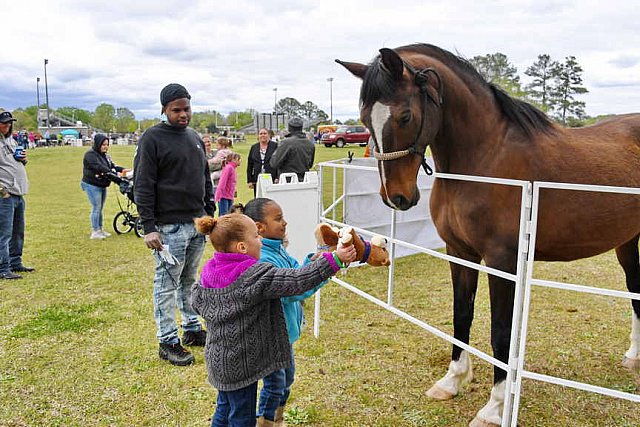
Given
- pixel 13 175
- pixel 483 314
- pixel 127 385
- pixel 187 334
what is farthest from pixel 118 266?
pixel 483 314

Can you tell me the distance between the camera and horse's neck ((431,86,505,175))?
2.62 meters

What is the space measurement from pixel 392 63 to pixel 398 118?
274 mm

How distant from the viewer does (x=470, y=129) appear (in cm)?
263

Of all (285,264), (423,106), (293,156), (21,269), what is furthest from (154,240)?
(21,269)

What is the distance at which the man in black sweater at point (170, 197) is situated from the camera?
10.7 ft

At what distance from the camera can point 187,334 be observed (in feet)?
12.7

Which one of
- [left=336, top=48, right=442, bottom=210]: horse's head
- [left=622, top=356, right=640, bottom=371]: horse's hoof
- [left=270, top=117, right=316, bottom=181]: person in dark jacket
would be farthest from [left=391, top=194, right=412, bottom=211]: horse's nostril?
[left=270, top=117, right=316, bottom=181]: person in dark jacket

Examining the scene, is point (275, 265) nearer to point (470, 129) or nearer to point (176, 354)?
point (470, 129)

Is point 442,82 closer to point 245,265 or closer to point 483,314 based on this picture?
point 245,265

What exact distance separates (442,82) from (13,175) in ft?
17.6

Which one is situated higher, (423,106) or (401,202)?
(423,106)

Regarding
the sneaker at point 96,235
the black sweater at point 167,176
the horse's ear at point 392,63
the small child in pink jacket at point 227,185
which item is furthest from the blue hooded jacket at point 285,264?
the sneaker at point 96,235

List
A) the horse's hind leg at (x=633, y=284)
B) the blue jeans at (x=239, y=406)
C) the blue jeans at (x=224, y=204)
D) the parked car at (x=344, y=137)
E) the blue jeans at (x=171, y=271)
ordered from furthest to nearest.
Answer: the parked car at (x=344, y=137)
the blue jeans at (x=224, y=204)
the horse's hind leg at (x=633, y=284)
the blue jeans at (x=171, y=271)
the blue jeans at (x=239, y=406)

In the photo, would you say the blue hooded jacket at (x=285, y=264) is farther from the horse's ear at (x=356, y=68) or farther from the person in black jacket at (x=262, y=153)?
the person in black jacket at (x=262, y=153)
